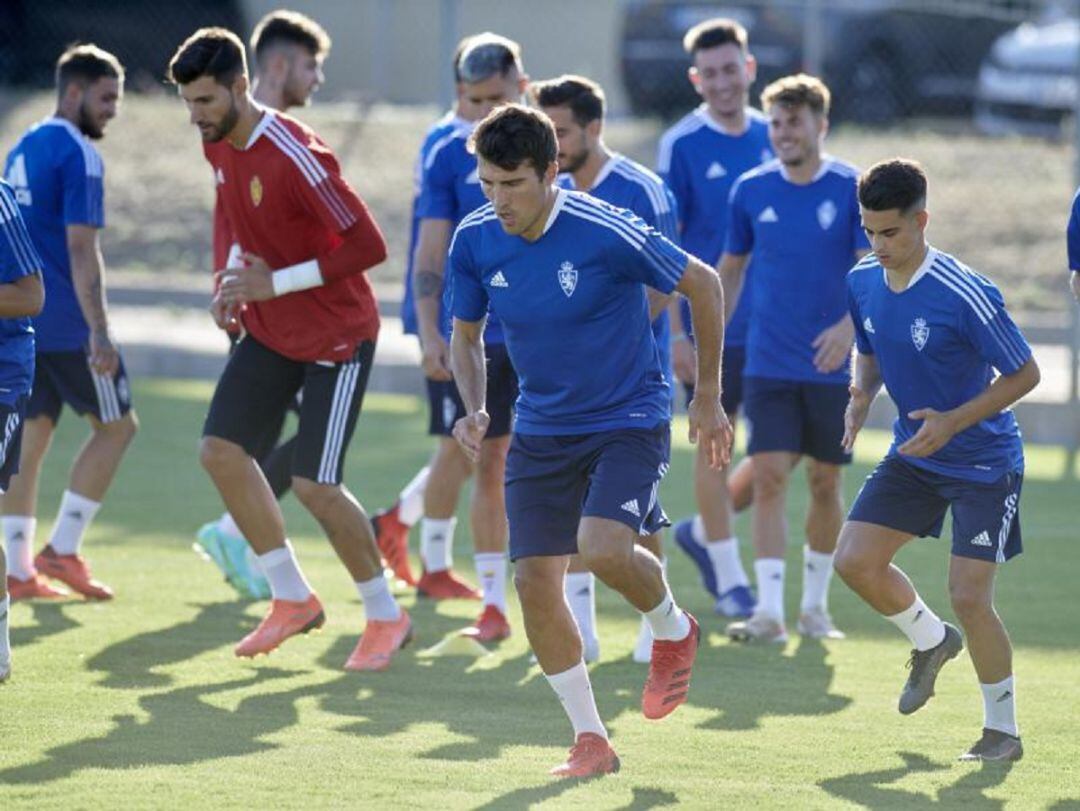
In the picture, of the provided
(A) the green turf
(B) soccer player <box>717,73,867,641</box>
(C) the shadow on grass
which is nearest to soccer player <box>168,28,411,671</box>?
(A) the green turf

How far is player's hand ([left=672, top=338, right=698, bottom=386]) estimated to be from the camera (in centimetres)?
949

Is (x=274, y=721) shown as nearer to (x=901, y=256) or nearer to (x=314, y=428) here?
(x=314, y=428)

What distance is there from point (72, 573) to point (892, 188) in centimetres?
426

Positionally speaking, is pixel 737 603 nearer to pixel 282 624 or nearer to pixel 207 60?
pixel 282 624

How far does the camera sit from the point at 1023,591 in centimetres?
1001

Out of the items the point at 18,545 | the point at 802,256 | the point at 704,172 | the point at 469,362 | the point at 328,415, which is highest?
the point at 704,172

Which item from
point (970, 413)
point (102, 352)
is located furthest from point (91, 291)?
point (970, 413)

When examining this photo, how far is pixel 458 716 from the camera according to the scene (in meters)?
7.41

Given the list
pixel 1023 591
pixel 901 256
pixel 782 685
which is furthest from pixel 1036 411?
pixel 901 256

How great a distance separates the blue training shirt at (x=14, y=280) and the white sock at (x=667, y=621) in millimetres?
2331

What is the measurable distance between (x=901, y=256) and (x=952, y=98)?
14230 mm

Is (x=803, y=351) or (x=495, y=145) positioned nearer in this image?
(x=495, y=145)

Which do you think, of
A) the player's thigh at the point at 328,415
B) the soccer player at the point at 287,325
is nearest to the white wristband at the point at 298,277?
the soccer player at the point at 287,325

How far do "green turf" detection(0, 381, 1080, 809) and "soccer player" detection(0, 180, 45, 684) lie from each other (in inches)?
29.2
